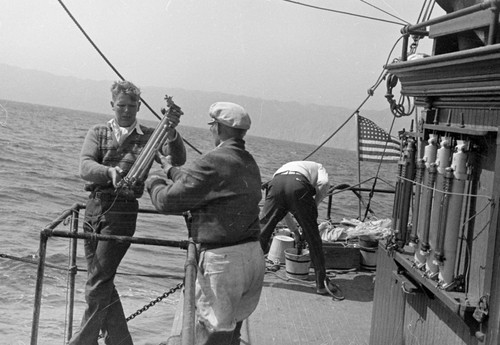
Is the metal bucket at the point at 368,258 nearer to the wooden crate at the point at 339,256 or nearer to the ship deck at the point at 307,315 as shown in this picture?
the wooden crate at the point at 339,256

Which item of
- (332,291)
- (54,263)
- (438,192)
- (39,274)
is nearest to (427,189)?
(438,192)

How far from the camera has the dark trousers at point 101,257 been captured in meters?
4.59

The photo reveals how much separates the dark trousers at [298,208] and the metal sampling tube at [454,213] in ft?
10.6

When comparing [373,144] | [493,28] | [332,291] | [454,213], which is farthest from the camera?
[373,144]

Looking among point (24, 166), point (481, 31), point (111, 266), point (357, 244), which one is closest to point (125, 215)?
point (111, 266)

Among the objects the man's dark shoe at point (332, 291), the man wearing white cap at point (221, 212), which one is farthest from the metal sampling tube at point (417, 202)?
the man's dark shoe at point (332, 291)

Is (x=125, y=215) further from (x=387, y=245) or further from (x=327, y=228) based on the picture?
(x=327, y=228)

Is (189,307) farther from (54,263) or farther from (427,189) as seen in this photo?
(54,263)

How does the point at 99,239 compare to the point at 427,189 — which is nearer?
the point at 427,189

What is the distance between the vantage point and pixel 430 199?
3.91 m

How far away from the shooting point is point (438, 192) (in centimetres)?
375

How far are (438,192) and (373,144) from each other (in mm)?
8444

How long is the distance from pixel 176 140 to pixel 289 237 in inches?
160

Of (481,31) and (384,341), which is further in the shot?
(384,341)
